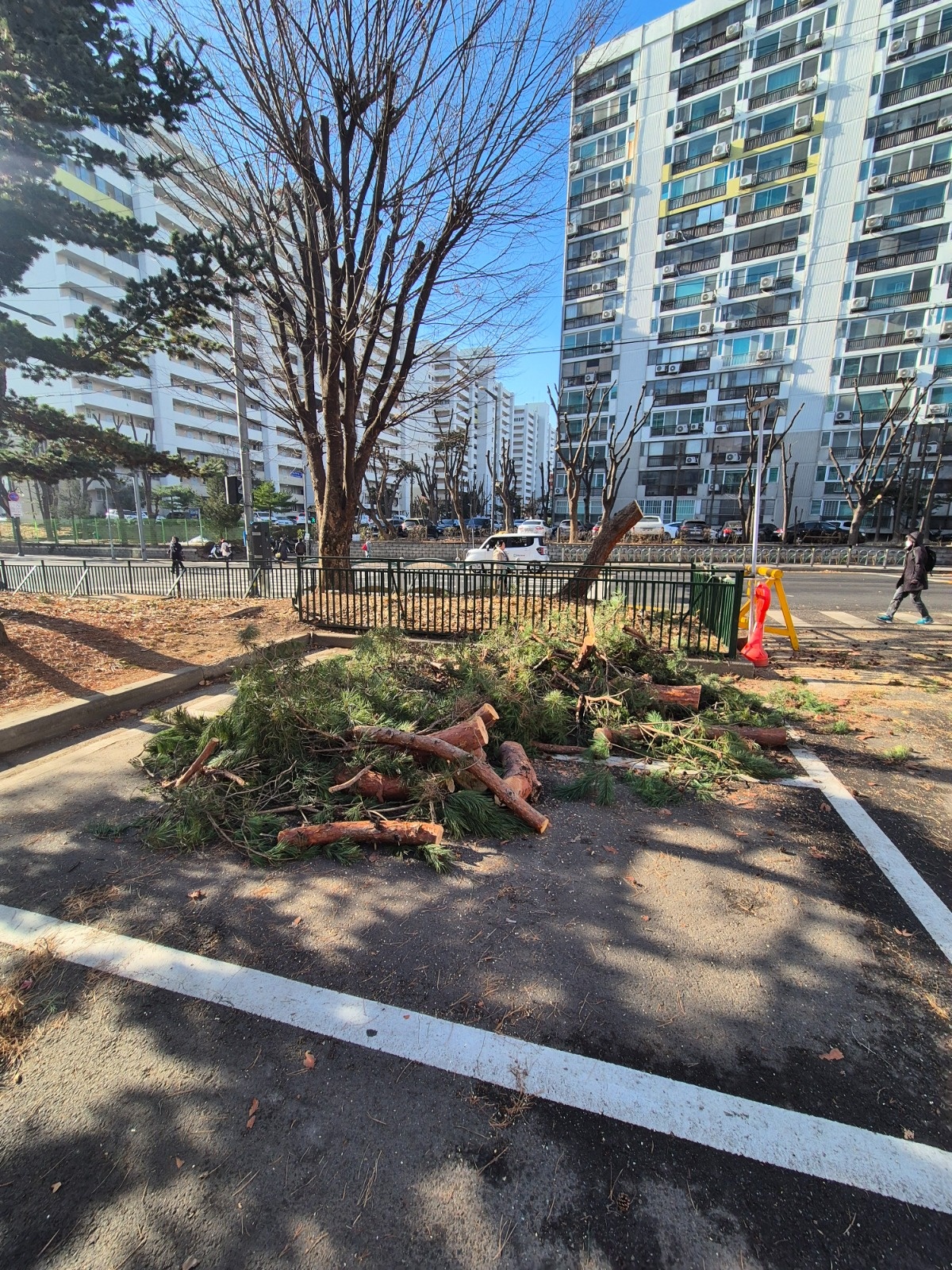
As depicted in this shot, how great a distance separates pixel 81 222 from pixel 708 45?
209ft

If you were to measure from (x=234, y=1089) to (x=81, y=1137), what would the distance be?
45cm

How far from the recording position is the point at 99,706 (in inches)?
230

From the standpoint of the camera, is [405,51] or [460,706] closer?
[460,706]

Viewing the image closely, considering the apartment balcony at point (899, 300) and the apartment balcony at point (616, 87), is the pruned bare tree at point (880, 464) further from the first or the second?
the apartment balcony at point (616, 87)

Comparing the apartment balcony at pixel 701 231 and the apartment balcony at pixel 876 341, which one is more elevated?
the apartment balcony at pixel 701 231

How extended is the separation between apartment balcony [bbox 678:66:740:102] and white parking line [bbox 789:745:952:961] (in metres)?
66.9

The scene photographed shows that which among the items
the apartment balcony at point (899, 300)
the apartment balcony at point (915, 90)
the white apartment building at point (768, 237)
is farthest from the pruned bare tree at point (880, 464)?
the apartment balcony at point (915, 90)

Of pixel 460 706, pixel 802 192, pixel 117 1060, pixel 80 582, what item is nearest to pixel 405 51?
pixel 460 706

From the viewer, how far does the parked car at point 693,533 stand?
3656 centimetres

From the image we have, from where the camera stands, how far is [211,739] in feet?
13.9

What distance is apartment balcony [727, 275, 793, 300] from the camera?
47719 millimetres

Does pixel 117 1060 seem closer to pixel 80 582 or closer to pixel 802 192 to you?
pixel 80 582

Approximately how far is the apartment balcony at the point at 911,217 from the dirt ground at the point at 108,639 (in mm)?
55473

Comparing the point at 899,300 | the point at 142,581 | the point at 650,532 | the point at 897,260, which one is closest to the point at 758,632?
the point at 142,581
